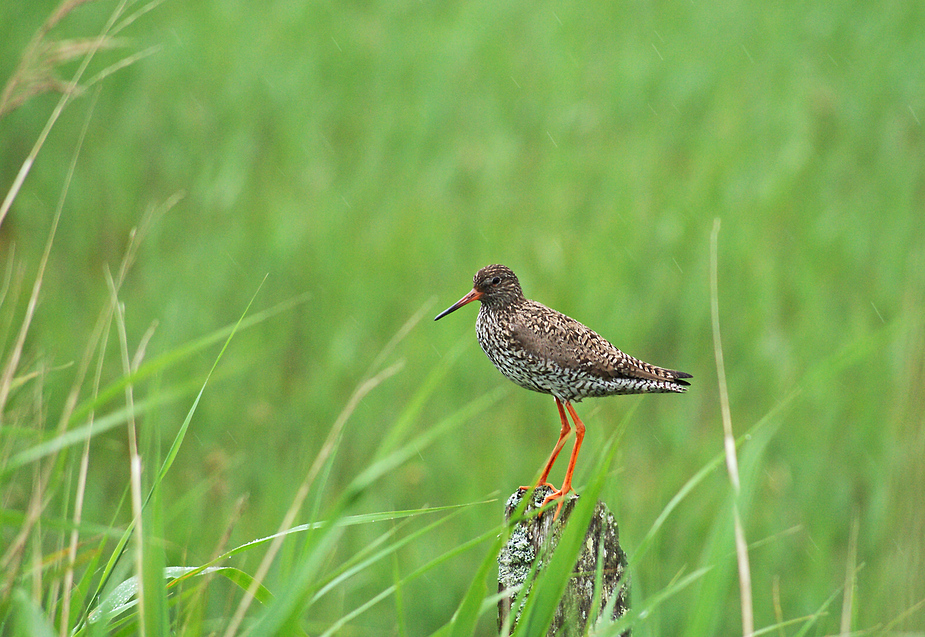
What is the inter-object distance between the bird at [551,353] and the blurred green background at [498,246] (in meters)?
0.47

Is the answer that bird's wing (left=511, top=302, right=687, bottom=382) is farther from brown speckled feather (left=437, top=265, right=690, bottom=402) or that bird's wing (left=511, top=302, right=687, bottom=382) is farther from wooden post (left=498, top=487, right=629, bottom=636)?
wooden post (left=498, top=487, right=629, bottom=636)

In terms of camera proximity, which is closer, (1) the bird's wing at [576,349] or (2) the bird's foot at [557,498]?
(2) the bird's foot at [557,498]

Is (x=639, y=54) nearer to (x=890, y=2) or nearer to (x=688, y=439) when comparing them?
(x=890, y=2)

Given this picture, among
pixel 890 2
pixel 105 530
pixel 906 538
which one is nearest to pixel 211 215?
pixel 105 530

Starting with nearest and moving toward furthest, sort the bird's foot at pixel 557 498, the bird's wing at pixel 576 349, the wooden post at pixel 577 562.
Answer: the wooden post at pixel 577 562
the bird's foot at pixel 557 498
the bird's wing at pixel 576 349

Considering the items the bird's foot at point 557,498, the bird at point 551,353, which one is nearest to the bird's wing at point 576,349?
the bird at point 551,353

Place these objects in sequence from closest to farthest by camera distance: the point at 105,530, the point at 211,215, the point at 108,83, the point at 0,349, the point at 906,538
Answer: the point at 105,530 < the point at 906,538 < the point at 0,349 < the point at 211,215 < the point at 108,83

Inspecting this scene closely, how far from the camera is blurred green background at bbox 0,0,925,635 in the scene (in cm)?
502

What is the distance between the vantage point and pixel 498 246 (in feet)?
23.4

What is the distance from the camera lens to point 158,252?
281 inches

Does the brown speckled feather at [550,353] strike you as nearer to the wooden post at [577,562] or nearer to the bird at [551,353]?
the bird at [551,353]

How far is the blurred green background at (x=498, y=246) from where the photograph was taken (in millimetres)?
5020

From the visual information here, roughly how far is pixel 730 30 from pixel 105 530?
39.8 feet

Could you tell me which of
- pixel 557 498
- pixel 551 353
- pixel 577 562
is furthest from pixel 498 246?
pixel 577 562
